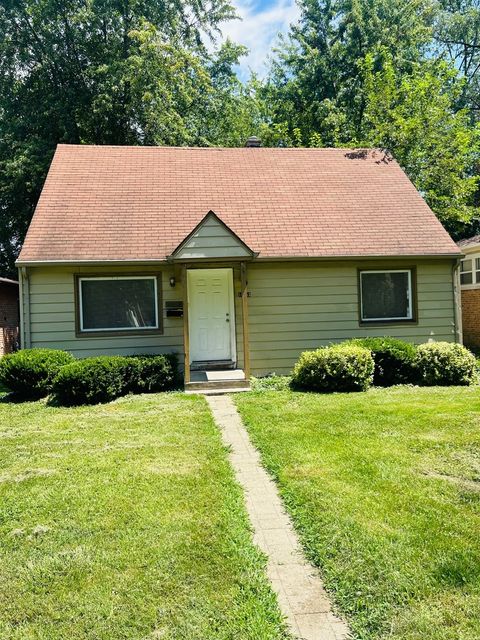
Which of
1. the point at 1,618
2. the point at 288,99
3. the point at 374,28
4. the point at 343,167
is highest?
the point at 374,28

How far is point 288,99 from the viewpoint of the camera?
2205 centimetres

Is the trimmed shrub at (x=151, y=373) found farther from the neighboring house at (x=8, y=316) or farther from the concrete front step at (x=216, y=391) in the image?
the neighboring house at (x=8, y=316)

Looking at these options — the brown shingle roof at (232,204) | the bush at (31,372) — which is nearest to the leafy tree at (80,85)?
the brown shingle roof at (232,204)

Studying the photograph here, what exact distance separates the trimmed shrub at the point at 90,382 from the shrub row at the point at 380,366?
3.42 metres

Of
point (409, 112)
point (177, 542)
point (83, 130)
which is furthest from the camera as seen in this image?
point (83, 130)

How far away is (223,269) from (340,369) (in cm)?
364

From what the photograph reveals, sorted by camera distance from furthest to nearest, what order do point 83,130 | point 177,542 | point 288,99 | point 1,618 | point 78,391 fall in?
1. point 288,99
2. point 83,130
3. point 78,391
4. point 177,542
5. point 1,618

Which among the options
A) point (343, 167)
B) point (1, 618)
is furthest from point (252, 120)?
point (1, 618)

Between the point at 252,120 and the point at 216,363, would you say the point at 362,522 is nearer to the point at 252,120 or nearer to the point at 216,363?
the point at 216,363

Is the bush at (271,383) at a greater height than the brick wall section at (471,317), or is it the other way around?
the brick wall section at (471,317)

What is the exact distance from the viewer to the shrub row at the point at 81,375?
809cm

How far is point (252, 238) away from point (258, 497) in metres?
7.32

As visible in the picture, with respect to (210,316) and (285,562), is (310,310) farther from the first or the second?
(285,562)

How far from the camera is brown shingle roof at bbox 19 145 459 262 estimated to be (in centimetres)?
1032
